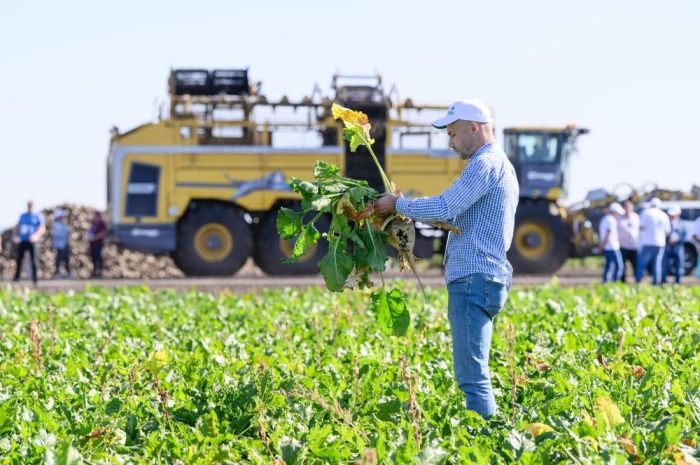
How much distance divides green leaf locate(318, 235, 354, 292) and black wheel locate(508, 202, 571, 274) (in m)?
19.5

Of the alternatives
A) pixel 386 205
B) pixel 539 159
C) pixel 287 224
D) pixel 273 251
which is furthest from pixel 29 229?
pixel 386 205

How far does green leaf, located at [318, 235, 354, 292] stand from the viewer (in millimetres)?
5805

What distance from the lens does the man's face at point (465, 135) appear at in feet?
18.4

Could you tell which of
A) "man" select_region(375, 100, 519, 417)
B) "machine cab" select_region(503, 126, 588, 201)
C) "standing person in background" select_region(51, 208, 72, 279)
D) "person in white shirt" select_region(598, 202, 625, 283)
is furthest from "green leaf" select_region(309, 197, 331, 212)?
"standing person in background" select_region(51, 208, 72, 279)

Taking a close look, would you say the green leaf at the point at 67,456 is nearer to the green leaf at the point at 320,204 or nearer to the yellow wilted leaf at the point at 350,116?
the green leaf at the point at 320,204

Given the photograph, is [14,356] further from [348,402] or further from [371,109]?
[371,109]

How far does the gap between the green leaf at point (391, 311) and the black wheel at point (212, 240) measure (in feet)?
61.5

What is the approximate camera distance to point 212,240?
24.6 metres

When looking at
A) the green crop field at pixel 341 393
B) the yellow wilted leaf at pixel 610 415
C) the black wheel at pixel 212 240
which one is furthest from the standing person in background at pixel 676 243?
the yellow wilted leaf at pixel 610 415

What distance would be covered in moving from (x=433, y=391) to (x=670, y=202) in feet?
75.7

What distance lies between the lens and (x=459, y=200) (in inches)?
216

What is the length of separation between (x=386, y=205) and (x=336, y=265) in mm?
402

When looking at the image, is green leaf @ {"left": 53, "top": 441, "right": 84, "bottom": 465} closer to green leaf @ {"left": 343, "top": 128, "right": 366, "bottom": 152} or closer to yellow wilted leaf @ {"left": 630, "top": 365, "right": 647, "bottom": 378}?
green leaf @ {"left": 343, "top": 128, "right": 366, "bottom": 152}

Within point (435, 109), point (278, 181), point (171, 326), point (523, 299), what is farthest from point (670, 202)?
point (171, 326)
